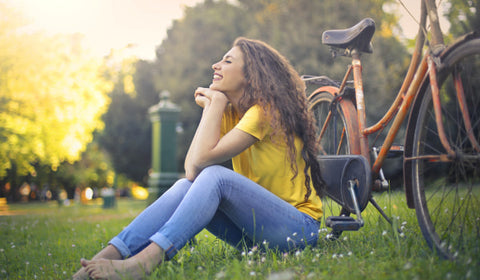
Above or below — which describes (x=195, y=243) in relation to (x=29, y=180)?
above

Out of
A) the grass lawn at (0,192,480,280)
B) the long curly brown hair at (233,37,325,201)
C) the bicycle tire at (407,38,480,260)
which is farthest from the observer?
the long curly brown hair at (233,37,325,201)

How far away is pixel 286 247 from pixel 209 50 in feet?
46.9

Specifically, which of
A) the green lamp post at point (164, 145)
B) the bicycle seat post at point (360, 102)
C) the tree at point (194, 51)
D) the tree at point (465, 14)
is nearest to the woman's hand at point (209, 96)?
Result: the bicycle seat post at point (360, 102)

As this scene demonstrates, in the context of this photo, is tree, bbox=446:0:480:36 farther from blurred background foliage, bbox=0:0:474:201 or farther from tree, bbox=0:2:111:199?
tree, bbox=0:2:111:199

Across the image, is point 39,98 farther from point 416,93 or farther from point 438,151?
point 438,151

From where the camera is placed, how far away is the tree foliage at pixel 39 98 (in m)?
10.6

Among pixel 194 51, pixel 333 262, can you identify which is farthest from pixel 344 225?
pixel 194 51

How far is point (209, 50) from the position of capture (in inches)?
628

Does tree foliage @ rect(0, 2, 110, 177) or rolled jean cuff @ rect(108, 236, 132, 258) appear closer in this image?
rolled jean cuff @ rect(108, 236, 132, 258)

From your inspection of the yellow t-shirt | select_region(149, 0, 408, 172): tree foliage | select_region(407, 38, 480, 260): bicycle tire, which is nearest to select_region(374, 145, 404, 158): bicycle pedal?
select_region(407, 38, 480, 260): bicycle tire

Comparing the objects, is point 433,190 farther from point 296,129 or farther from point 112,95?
point 112,95

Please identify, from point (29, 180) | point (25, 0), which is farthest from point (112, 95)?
point (25, 0)

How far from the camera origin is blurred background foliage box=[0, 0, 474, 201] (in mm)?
8773

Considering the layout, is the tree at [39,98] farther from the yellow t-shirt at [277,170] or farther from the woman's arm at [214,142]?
the yellow t-shirt at [277,170]
